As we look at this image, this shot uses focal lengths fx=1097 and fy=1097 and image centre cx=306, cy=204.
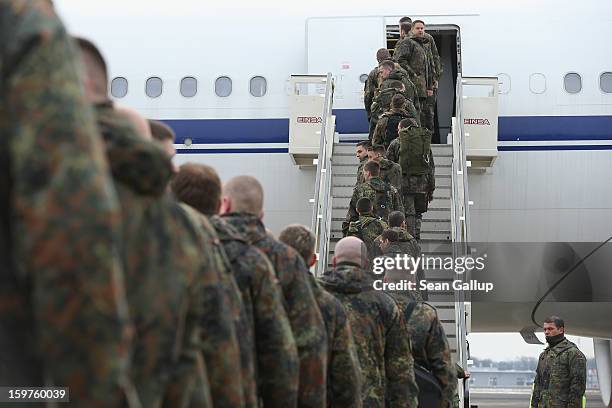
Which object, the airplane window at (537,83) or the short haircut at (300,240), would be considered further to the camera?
the airplane window at (537,83)

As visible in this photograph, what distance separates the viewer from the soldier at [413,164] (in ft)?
31.5

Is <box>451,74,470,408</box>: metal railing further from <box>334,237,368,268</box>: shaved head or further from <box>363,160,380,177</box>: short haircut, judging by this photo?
<box>334,237,368,268</box>: shaved head

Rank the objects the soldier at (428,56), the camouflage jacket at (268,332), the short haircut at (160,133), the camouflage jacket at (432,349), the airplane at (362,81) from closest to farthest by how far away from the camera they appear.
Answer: the short haircut at (160,133) → the camouflage jacket at (268,332) → the camouflage jacket at (432,349) → the soldier at (428,56) → the airplane at (362,81)

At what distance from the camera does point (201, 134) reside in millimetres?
13453

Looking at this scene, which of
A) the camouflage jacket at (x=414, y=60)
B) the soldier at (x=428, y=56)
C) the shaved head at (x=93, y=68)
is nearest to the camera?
the shaved head at (x=93, y=68)

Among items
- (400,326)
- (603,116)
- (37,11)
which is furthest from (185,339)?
(603,116)

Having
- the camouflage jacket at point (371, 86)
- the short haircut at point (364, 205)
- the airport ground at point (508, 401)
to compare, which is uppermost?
the camouflage jacket at point (371, 86)

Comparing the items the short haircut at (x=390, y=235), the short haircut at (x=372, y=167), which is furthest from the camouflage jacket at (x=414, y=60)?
the short haircut at (x=390, y=235)

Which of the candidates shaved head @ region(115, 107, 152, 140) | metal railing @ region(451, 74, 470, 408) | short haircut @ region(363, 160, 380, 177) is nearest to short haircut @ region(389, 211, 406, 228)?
short haircut @ region(363, 160, 380, 177)

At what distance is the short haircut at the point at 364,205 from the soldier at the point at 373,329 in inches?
134

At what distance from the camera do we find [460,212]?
10555 mm

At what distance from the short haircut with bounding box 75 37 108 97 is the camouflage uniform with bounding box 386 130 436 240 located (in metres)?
7.40

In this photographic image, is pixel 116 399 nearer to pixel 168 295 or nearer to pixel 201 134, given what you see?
pixel 168 295

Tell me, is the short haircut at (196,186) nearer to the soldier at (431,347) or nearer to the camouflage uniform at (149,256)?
the camouflage uniform at (149,256)
